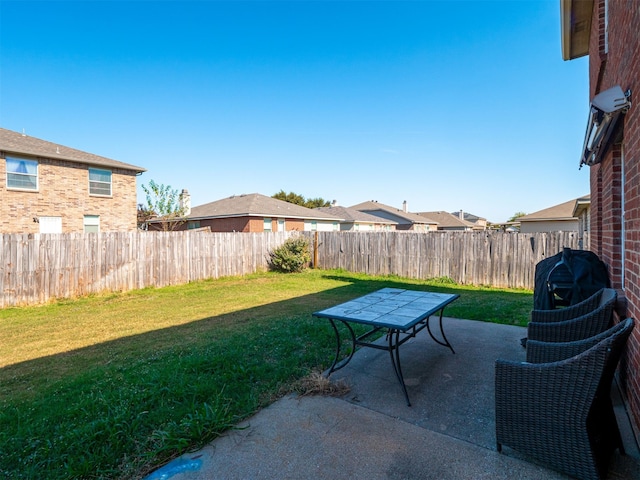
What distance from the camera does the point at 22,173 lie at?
1246 centimetres

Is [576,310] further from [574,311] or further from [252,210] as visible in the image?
[252,210]

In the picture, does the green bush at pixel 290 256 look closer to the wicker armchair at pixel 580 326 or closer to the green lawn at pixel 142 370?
the green lawn at pixel 142 370

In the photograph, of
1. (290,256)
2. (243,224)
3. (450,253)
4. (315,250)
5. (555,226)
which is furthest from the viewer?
(555,226)

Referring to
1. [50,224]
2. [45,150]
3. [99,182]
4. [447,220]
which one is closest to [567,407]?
[50,224]

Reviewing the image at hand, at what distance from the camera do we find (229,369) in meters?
3.63

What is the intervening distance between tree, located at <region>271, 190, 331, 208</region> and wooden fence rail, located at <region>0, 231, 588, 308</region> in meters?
28.0

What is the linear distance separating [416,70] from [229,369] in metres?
11.2

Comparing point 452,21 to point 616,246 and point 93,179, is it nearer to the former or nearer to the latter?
point 616,246

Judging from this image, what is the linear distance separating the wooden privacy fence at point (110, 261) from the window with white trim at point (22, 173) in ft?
21.9

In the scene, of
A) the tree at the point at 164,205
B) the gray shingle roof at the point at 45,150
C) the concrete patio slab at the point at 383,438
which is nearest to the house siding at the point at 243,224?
the tree at the point at 164,205

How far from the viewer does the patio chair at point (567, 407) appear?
1.78 metres

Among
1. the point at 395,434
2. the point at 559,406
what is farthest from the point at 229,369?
the point at 559,406

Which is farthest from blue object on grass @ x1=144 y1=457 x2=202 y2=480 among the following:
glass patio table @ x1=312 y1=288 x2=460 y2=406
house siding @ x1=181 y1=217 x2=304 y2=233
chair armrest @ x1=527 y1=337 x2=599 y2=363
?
house siding @ x1=181 y1=217 x2=304 y2=233

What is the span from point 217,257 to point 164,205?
12.1 m
